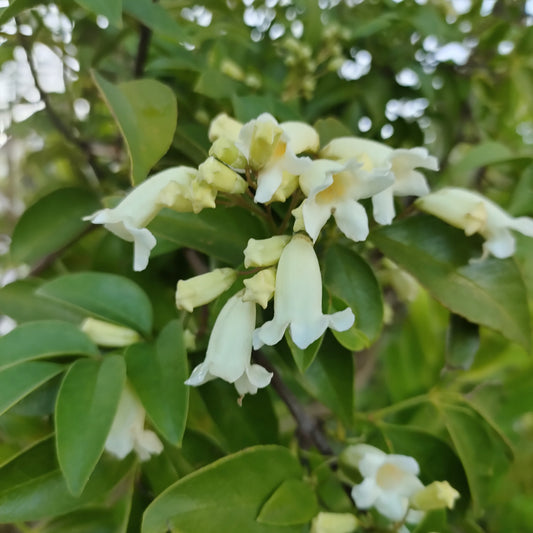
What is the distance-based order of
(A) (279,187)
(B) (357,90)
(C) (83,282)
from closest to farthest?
(A) (279,187), (C) (83,282), (B) (357,90)

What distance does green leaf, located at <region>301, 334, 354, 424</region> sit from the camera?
0.47 m

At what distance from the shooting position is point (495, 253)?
0.46 m

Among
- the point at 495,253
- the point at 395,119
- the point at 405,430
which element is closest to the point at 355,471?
the point at 405,430

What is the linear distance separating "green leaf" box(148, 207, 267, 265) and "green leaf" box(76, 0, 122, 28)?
0.15m

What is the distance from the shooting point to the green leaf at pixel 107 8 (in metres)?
0.41

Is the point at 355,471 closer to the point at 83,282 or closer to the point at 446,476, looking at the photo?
the point at 446,476

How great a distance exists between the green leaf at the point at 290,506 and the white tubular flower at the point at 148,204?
0.20m

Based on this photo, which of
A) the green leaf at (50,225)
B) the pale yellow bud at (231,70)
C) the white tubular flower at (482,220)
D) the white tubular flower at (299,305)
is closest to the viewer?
the white tubular flower at (299,305)

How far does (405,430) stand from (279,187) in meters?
0.30

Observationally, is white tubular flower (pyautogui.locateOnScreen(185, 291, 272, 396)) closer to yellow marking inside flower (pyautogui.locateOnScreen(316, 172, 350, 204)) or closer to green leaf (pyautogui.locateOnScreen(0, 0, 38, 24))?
yellow marking inside flower (pyautogui.locateOnScreen(316, 172, 350, 204))

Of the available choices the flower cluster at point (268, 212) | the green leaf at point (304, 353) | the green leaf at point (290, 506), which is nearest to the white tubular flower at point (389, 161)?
the flower cluster at point (268, 212)

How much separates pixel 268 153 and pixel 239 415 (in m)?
0.24

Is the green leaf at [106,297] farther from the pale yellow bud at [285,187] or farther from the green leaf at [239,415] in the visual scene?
the pale yellow bud at [285,187]

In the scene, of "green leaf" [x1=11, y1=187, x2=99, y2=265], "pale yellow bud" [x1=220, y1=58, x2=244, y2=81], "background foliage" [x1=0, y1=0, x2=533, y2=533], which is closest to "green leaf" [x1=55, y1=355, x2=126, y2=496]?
"background foliage" [x1=0, y1=0, x2=533, y2=533]
